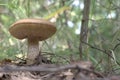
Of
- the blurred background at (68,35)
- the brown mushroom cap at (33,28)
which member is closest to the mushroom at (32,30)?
the brown mushroom cap at (33,28)

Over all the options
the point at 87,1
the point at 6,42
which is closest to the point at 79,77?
the point at 87,1

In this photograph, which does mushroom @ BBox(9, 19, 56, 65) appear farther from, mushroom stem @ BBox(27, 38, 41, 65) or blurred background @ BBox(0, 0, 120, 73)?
blurred background @ BBox(0, 0, 120, 73)

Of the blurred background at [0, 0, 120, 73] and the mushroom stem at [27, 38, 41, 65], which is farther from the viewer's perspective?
the blurred background at [0, 0, 120, 73]

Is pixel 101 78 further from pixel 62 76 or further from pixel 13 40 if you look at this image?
pixel 13 40

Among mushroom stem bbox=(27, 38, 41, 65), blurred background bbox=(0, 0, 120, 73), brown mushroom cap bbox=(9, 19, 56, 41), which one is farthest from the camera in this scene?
blurred background bbox=(0, 0, 120, 73)

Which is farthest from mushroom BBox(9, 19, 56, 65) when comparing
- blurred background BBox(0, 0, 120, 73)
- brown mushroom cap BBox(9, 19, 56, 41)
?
blurred background BBox(0, 0, 120, 73)
